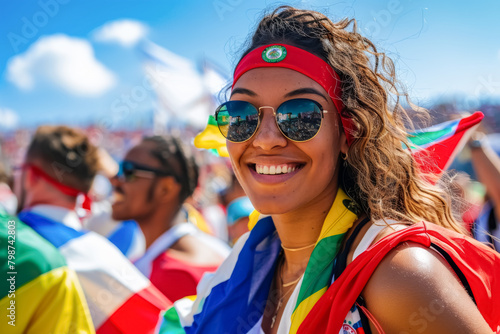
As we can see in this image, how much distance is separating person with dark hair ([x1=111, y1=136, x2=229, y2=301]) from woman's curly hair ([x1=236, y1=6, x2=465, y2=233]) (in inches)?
82.7

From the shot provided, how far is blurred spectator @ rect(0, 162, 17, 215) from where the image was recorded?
409 cm

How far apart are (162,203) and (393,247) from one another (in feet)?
9.91

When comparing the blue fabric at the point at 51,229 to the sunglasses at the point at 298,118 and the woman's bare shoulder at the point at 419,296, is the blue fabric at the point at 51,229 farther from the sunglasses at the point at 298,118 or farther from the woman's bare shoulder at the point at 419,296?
the woman's bare shoulder at the point at 419,296

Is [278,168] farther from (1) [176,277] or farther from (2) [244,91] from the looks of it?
(1) [176,277]

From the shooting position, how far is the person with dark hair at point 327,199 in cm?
130

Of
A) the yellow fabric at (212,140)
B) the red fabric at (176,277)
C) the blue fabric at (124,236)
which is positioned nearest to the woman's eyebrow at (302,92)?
the yellow fabric at (212,140)

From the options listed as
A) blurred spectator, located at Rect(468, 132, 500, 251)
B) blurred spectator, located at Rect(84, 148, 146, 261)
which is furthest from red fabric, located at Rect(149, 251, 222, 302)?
blurred spectator, located at Rect(468, 132, 500, 251)

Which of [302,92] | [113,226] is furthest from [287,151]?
[113,226]

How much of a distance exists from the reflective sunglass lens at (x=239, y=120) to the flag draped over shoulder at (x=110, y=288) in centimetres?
113

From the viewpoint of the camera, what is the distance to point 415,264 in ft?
4.03

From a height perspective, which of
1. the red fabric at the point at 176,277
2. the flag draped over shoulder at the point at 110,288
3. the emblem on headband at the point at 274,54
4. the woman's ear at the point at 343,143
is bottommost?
the red fabric at the point at 176,277

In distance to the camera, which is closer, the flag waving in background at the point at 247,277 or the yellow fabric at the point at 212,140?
the flag waving in background at the point at 247,277

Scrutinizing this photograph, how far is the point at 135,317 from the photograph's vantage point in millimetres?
2344

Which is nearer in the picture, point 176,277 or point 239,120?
point 239,120
